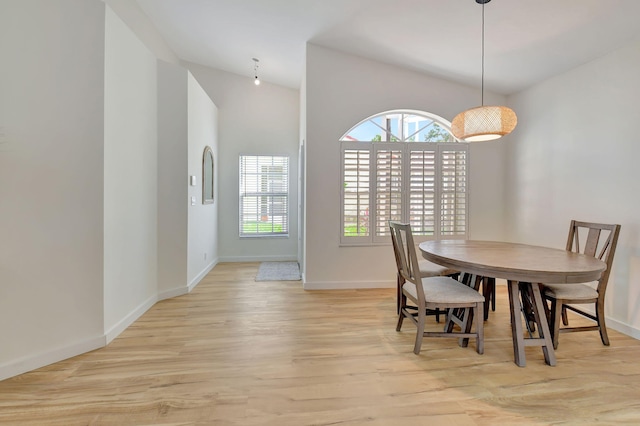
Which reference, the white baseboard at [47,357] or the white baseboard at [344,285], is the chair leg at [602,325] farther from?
the white baseboard at [47,357]

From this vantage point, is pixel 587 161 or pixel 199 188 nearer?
pixel 587 161

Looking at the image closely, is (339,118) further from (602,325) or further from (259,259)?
(602,325)

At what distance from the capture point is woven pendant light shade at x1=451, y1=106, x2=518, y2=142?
2.32 meters

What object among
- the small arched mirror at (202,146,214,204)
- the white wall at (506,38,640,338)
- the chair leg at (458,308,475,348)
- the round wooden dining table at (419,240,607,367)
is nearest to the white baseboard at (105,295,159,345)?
the small arched mirror at (202,146,214,204)

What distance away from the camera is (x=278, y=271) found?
15.4 feet

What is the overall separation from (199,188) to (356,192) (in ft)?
7.27

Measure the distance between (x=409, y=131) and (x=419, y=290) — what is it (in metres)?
2.60

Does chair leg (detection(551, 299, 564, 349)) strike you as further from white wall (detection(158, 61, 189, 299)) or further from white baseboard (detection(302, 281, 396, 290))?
white wall (detection(158, 61, 189, 299))

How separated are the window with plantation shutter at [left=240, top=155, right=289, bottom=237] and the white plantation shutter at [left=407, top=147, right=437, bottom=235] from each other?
8.53 feet

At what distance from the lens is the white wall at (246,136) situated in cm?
538

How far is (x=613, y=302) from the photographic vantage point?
267cm

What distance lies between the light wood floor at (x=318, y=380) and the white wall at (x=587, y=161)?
0.78 m

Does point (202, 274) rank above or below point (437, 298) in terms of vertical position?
below

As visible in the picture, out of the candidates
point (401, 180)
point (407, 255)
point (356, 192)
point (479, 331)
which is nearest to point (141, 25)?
point (356, 192)
